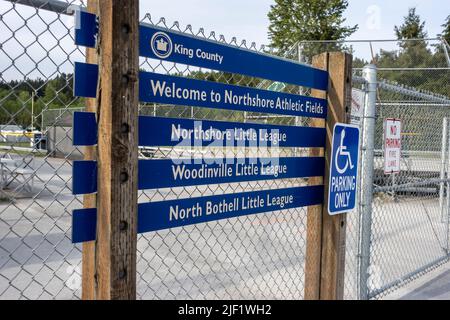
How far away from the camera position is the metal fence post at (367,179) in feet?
12.8

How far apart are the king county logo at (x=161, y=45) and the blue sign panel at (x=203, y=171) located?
514 mm

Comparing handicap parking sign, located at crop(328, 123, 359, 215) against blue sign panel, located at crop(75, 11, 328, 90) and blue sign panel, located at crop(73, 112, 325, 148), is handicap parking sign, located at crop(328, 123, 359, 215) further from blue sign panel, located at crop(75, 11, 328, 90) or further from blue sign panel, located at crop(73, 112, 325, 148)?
blue sign panel, located at crop(75, 11, 328, 90)

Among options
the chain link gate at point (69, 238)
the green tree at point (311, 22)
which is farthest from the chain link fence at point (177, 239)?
the green tree at point (311, 22)

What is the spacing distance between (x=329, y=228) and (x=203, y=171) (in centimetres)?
122

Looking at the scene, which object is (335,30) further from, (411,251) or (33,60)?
(33,60)

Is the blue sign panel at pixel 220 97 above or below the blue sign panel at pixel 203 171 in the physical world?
above

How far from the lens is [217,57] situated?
2609mm

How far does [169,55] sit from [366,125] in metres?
2.17

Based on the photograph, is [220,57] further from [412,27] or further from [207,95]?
[412,27]

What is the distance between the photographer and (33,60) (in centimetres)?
188

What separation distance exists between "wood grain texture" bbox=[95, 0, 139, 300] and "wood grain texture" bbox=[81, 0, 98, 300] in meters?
0.05

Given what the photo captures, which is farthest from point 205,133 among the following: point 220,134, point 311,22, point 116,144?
point 311,22

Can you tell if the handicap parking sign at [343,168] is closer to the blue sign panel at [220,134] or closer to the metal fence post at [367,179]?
the blue sign panel at [220,134]
